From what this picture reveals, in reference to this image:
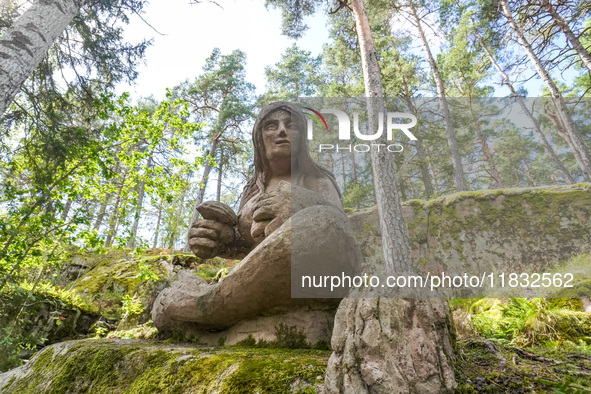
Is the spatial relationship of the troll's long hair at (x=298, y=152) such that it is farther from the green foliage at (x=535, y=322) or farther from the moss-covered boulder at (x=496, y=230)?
the moss-covered boulder at (x=496, y=230)

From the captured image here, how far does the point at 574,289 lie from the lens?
171 inches

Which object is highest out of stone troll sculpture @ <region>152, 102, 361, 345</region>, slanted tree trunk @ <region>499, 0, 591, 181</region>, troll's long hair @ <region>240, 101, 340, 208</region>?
slanted tree trunk @ <region>499, 0, 591, 181</region>

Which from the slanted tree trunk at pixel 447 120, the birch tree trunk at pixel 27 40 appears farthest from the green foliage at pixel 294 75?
the birch tree trunk at pixel 27 40

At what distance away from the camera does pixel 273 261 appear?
58.7 inches

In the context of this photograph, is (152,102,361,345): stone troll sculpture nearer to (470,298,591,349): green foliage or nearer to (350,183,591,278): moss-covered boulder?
(470,298,591,349): green foliage

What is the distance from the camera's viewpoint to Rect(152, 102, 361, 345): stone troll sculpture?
1.49 metres

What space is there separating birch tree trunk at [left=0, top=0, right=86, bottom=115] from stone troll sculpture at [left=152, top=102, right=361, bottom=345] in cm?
307

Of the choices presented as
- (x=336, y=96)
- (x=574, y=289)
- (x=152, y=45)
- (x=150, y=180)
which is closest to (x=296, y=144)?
(x=150, y=180)

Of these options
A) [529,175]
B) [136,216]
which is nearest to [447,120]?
[136,216]

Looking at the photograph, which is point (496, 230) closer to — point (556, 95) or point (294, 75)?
point (556, 95)

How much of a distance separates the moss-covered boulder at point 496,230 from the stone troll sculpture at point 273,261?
5.70 m

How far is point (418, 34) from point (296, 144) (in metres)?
10.9

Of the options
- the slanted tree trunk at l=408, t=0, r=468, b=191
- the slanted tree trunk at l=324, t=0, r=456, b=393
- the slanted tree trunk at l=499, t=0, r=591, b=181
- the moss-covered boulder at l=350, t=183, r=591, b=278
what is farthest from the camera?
the slanted tree trunk at l=408, t=0, r=468, b=191

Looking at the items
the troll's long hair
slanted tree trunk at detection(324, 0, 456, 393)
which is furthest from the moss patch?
the troll's long hair
